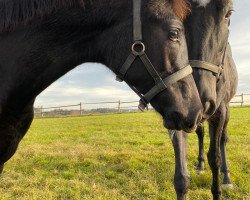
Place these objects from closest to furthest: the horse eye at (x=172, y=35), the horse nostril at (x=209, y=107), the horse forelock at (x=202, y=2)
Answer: the horse eye at (x=172, y=35) < the horse nostril at (x=209, y=107) < the horse forelock at (x=202, y=2)

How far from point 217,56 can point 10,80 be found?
7.16ft

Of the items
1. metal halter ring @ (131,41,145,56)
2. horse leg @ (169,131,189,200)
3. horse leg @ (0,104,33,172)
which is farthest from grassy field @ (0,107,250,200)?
metal halter ring @ (131,41,145,56)

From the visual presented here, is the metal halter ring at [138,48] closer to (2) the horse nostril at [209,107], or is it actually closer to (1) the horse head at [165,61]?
(1) the horse head at [165,61]

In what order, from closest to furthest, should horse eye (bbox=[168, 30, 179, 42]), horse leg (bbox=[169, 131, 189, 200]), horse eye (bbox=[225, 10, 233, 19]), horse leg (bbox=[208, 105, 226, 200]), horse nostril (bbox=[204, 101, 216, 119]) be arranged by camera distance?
horse eye (bbox=[168, 30, 179, 42])
horse nostril (bbox=[204, 101, 216, 119])
horse eye (bbox=[225, 10, 233, 19])
horse leg (bbox=[169, 131, 189, 200])
horse leg (bbox=[208, 105, 226, 200])

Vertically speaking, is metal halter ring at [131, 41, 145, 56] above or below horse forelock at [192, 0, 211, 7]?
below

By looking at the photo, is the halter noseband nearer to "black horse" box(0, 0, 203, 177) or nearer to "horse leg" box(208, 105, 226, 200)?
"black horse" box(0, 0, 203, 177)

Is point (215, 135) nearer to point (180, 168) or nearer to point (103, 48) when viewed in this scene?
point (180, 168)

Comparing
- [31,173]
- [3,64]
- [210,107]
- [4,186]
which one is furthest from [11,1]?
[31,173]

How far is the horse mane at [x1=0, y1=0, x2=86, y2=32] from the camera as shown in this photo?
2.25 m

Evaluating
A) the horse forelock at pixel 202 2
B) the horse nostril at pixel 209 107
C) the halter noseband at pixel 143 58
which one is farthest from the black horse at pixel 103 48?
the horse forelock at pixel 202 2

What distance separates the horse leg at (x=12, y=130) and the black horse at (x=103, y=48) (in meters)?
0.09

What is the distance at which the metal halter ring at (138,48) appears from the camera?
82.3 inches

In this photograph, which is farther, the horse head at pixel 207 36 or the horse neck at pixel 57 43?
the horse head at pixel 207 36

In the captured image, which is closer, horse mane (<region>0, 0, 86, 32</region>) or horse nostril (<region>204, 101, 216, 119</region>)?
horse mane (<region>0, 0, 86, 32</region>)
